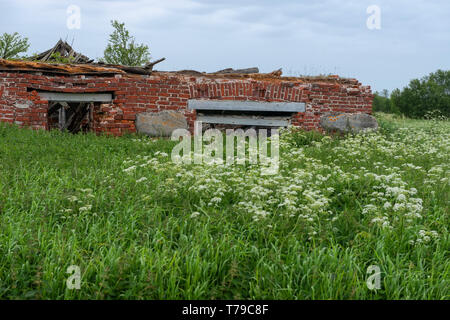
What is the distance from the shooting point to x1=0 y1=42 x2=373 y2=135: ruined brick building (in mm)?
10289

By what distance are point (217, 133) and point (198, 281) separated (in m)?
7.91

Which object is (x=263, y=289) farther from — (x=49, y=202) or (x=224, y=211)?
(x=49, y=202)

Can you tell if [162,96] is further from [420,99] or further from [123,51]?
[420,99]

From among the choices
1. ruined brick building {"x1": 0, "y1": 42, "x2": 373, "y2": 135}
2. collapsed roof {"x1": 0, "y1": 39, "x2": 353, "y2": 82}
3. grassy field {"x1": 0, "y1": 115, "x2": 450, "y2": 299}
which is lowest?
grassy field {"x1": 0, "y1": 115, "x2": 450, "y2": 299}

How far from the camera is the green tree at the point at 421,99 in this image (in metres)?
31.7

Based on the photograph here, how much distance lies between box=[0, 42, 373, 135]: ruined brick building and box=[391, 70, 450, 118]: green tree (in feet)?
74.7

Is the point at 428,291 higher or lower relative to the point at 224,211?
lower

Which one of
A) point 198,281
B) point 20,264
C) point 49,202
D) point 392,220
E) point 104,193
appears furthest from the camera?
point 104,193

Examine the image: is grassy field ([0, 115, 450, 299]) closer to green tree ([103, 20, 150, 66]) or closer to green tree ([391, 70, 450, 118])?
green tree ([103, 20, 150, 66])

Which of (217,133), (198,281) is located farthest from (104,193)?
(217,133)

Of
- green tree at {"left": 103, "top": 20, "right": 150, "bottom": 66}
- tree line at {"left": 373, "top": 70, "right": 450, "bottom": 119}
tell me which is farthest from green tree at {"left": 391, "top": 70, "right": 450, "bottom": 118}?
green tree at {"left": 103, "top": 20, "right": 150, "bottom": 66}

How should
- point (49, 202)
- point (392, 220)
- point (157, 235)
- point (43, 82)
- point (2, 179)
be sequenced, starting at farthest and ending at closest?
point (43, 82) → point (2, 179) → point (49, 202) → point (392, 220) → point (157, 235)
